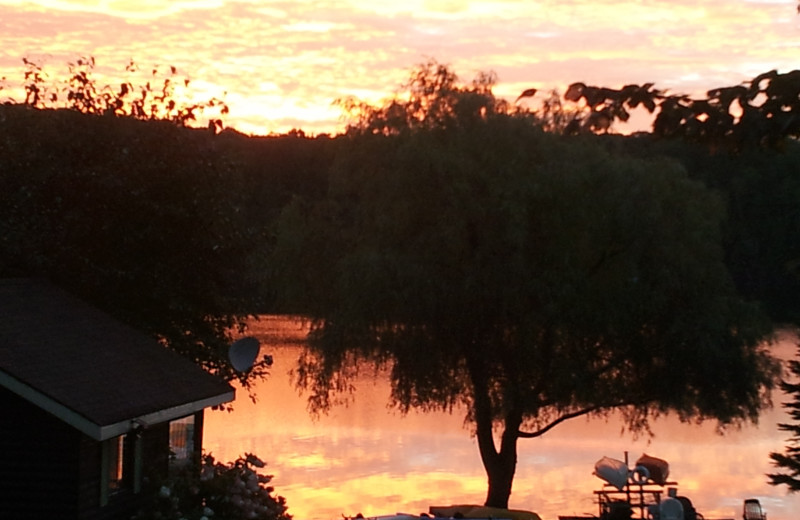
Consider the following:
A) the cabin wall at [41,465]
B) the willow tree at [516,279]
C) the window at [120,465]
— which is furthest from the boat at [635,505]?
the cabin wall at [41,465]

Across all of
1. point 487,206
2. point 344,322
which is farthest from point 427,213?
point 344,322

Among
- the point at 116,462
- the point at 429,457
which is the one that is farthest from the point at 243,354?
the point at 429,457

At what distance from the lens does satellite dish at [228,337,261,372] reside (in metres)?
19.6

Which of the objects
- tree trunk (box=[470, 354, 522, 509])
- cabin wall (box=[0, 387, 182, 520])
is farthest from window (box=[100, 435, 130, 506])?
tree trunk (box=[470, 354, 522, 509])

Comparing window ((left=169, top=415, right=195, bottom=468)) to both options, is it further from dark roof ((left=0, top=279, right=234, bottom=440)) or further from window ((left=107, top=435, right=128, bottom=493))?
window ((left=107, top=435, right=128, bottom=493))

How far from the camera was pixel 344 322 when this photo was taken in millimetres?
27547

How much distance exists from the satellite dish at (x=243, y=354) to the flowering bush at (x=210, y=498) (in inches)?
96.4

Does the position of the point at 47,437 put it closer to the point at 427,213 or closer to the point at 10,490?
the point at 10,490

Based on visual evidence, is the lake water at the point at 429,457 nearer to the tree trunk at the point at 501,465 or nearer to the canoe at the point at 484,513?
the tree trunk at the point at 501,465

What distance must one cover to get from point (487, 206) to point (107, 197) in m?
9.15

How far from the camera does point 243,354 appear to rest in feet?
65.0

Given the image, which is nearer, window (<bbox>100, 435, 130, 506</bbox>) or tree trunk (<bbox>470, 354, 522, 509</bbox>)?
window (<bbox>100, 435, 130, 506</bbox>)

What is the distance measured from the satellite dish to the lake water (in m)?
8.86

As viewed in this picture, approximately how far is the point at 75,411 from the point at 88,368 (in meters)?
1.86
